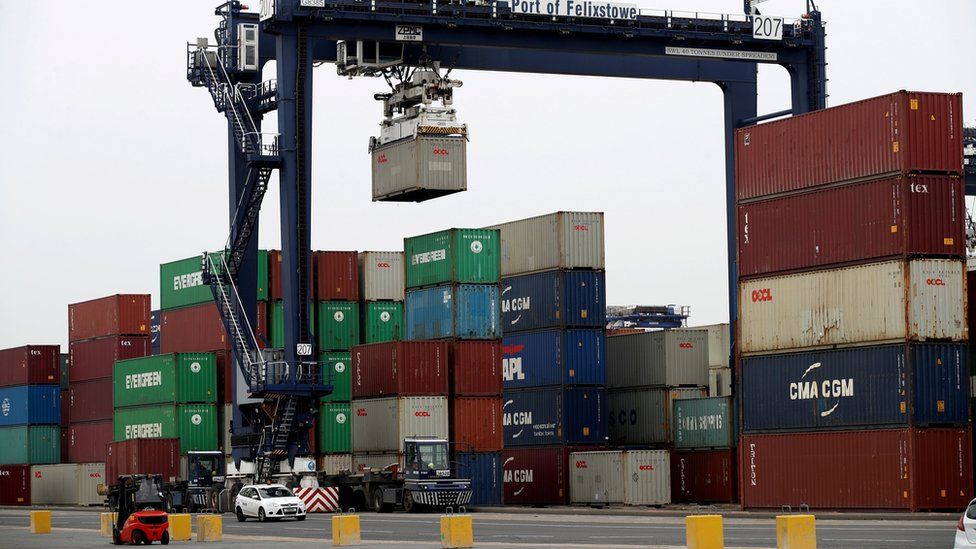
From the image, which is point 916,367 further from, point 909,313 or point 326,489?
point 326,489

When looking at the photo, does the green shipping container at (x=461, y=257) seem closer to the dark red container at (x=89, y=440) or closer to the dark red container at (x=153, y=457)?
the dark red container at (x=153, y=457)

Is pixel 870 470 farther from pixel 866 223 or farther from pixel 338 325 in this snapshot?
pixel 338 325

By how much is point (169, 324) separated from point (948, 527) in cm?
4105

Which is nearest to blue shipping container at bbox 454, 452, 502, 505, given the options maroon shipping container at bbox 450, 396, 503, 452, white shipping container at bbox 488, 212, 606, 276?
maroon shipping container at bbox 450, 396, 503, 452

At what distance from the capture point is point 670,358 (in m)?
62.9

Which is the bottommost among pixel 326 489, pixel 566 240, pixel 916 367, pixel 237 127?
pixel 326 489

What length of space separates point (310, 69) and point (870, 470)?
Answer: 76.2ft

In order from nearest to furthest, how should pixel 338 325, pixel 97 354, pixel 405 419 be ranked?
1. pixel 405 419
2. pixel 338 325
3. pixel 97 354

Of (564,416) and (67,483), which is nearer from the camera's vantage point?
(564,416)

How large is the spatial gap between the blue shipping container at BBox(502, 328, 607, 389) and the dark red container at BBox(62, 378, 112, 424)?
2423cm

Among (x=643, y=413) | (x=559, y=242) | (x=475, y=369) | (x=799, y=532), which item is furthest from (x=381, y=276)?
(x=799, y=532)

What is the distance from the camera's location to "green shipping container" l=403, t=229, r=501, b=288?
192 feet

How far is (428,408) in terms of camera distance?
188 feet

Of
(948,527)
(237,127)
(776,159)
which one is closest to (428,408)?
(237,127)
